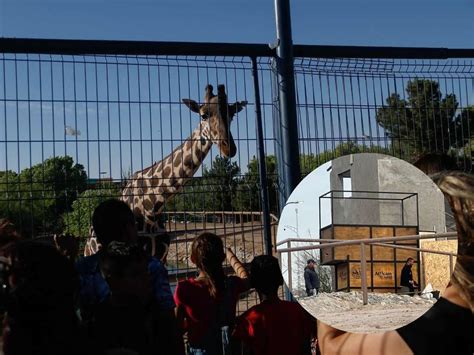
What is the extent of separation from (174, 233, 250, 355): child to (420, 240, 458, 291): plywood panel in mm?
2002

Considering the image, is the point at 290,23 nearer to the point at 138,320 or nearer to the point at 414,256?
the point at 138,320

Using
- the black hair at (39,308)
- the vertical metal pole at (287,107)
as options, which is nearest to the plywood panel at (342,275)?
the black hair at (39,308)

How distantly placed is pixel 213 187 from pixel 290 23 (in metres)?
1.32

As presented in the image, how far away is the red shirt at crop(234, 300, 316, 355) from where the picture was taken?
2777 mm

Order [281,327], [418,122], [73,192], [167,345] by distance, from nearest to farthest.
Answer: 1. [167,345]
2. [281,327]
3. [73,192]
4. [418,122]

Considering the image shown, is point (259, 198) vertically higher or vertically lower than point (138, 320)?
higher

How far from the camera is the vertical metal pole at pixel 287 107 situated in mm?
4270

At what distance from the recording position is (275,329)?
2787 millimetres

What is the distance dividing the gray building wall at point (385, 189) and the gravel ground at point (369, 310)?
14 centimetres

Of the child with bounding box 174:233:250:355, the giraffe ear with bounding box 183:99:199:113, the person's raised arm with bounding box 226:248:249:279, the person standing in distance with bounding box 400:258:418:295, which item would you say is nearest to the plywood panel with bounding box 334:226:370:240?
the person standing in distance with bounding box 400:258:418:295

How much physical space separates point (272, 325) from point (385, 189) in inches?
70.1

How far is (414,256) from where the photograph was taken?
3.83ft

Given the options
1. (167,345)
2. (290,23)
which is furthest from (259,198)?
(167,345)

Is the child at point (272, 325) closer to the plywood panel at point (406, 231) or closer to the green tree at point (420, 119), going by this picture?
the plywood panel at point (406, 231)
